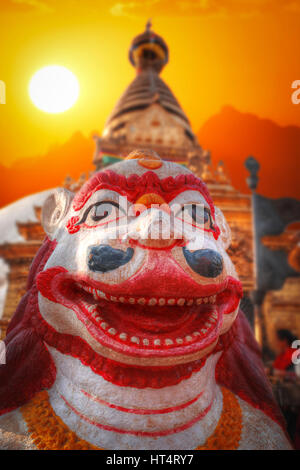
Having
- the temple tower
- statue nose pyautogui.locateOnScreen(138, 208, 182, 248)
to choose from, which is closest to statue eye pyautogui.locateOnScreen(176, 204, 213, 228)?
statue nose pyautogui.locateOnScreen(138, 208, 182, 248)

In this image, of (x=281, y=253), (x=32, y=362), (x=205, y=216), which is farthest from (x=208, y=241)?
(x=281, y=253)

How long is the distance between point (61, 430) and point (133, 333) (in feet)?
1.63

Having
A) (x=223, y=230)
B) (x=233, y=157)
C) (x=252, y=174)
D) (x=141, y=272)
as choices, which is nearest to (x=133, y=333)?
(x=141, y=272)

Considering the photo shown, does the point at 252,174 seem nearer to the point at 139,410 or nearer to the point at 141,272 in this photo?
the point at 141,272

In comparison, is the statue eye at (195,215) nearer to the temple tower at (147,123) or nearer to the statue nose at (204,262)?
the statue nose at (204,262)

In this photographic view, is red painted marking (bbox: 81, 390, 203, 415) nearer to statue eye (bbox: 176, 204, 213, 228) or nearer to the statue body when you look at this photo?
the statue body

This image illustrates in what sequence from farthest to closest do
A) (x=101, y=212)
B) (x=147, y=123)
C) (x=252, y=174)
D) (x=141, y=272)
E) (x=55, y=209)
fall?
(x=147, y=123) → (x=252, y=174) → (x=55, y=209) → (x=101, y=212) → (x=141, y=272)

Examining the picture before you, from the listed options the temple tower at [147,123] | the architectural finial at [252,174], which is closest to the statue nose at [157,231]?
the architectural finial at [252,174]

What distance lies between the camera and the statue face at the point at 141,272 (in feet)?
3.81

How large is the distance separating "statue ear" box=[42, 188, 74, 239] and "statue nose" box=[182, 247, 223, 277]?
812 millimetres

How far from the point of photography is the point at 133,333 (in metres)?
1.21

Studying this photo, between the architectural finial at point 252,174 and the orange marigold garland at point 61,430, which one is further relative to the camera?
the architectural finial at point 252,174
